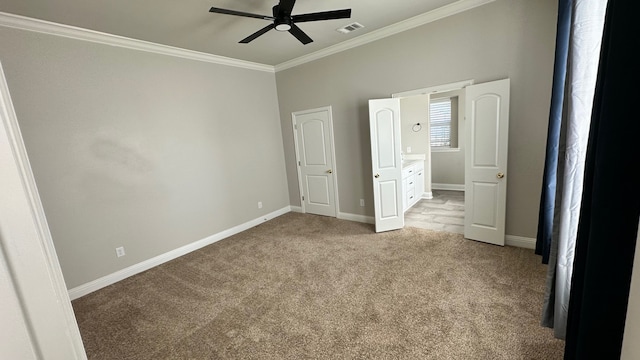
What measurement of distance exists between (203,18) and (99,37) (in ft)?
4.20

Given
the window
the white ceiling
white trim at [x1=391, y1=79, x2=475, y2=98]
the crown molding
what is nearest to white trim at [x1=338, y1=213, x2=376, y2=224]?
white trim at [x1=391, y1=79, x2=475, y2=98]

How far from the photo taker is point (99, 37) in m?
3.06

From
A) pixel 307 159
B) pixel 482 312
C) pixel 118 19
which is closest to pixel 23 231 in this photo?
pixel 482 312

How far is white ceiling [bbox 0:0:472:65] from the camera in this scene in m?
2.54

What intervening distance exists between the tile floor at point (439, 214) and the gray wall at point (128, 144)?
3016mm

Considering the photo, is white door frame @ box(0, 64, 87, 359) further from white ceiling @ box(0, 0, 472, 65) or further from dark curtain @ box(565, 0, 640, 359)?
white ceiling @ box(0, 0, 472, 65)

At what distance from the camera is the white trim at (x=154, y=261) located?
3.04 metres

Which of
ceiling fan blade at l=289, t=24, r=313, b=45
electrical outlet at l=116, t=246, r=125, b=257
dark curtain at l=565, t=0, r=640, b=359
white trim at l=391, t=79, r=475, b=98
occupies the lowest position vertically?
electrical outlet at l=116, t=246, r=125, b=257

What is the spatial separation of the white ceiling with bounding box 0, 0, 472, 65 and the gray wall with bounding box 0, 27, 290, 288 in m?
0.32

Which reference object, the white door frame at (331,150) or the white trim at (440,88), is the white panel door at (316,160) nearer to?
the white door frame at (331,150)

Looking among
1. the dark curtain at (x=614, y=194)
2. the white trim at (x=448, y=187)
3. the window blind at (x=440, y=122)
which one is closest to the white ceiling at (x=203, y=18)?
the dark curtain at (x=614, y=194)

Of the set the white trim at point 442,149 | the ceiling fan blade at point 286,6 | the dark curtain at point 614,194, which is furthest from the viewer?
the white trim at point 442,149

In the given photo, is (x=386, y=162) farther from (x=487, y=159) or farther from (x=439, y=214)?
(x=439, y=214)

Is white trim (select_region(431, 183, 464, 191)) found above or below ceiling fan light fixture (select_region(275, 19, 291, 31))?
below
